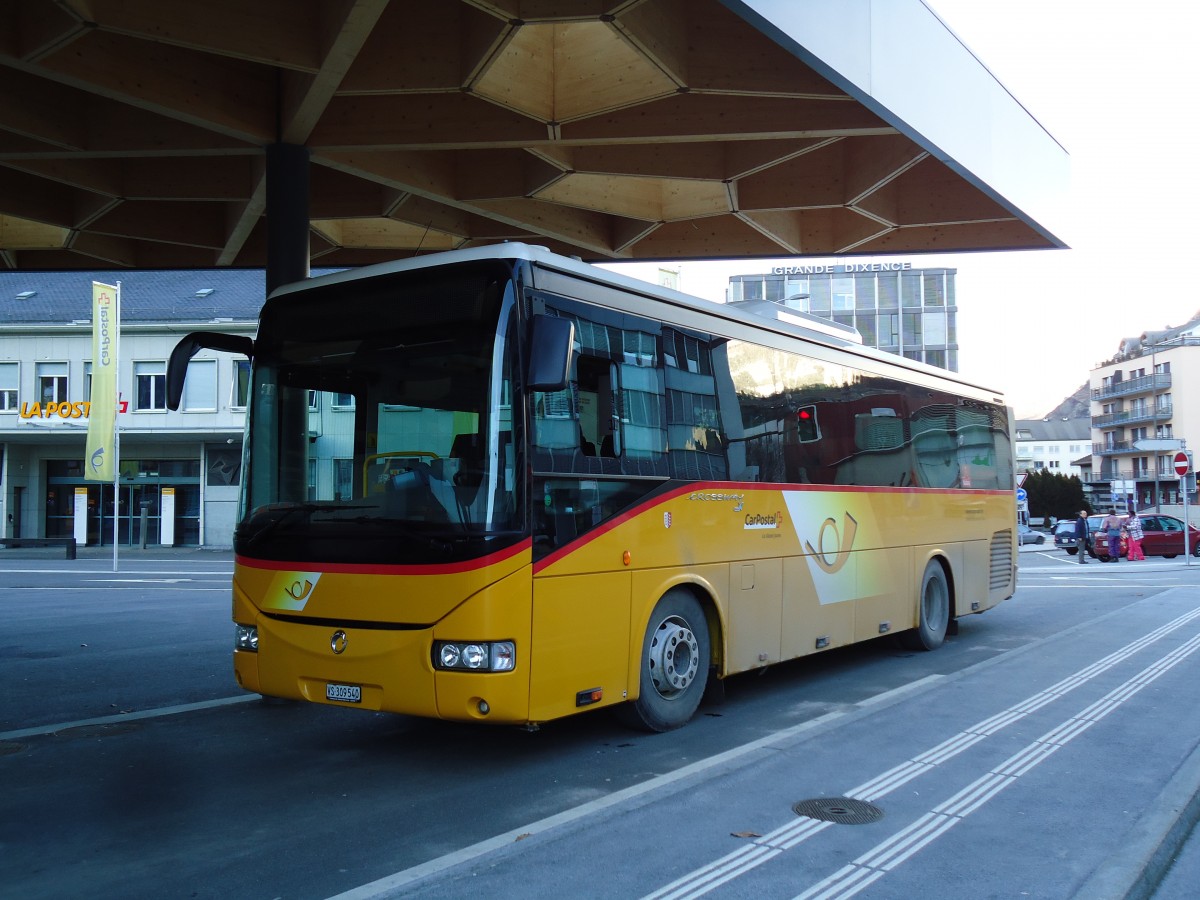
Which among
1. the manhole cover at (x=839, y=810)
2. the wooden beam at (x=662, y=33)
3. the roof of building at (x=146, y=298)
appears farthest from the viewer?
the roof of building at (x=146, y=298)

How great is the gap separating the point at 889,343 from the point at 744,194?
65907mm

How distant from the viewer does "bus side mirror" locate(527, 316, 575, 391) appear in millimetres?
6125

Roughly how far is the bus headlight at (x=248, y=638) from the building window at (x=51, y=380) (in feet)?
134

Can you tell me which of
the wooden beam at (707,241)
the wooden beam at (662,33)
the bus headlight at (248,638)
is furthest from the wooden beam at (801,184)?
the bus headlight at (248,638)

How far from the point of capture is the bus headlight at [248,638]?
276 inches

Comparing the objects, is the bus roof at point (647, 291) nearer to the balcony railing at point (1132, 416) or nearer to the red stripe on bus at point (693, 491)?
the red stripe on bus at point (693, 491)

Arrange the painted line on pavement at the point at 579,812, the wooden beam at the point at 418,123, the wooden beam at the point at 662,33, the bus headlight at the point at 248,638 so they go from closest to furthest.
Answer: the painted line on pavement at the point at 579,812 → the bus headlight at the point at 248,638 → the wooden beam at the point at 662,33 → the wooden beam at the point at 418,123

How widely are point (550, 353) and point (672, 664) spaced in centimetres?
274

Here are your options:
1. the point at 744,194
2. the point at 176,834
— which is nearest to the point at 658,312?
the point at 176,834

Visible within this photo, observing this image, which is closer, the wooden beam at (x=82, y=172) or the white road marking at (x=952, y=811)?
the white road marking at (x=952, y=811)

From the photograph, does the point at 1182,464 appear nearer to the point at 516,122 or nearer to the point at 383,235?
the point at 383,235

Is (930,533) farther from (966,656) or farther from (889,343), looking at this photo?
(889,343)

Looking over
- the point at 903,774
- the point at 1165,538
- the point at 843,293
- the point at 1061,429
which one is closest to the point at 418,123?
the point at 903,774

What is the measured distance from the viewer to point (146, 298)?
45688mm
